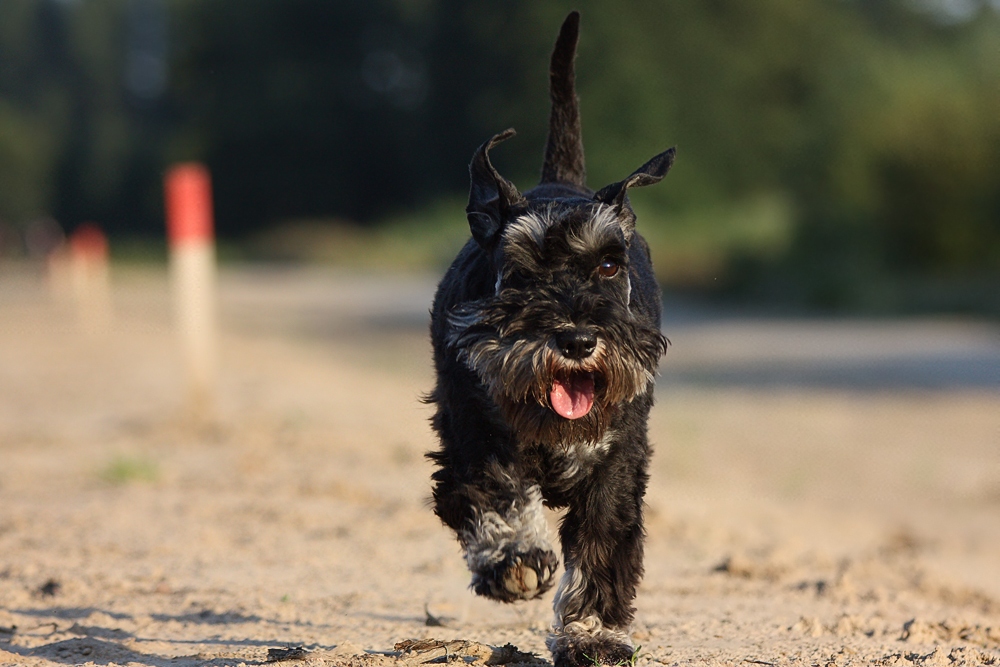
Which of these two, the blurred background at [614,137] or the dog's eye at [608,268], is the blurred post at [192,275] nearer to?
the dog's eye at [608,268]

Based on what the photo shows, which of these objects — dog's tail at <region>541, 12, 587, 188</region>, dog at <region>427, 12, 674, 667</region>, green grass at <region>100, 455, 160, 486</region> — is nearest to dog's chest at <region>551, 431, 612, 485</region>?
dog at <region>427, 12, 674, 667</region>

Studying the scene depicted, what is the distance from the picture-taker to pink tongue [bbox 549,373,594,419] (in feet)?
12.5

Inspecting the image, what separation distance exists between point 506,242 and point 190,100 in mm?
69929

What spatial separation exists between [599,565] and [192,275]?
6.56m

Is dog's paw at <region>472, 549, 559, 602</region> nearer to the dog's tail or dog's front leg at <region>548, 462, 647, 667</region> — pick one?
dog's front leg at <region>548, 462, 647, 667</region>

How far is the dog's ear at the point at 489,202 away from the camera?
4.08 m

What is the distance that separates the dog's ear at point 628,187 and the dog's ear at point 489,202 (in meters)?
0.27

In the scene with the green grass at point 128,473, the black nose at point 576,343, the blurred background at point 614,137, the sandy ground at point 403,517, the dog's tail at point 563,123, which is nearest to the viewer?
the black nose at point 576,343

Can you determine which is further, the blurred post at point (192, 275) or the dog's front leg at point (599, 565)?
the blurred post at point (192, 275)

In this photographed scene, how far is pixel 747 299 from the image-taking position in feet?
76.5

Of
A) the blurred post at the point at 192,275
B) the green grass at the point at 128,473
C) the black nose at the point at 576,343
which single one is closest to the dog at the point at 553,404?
the black nose at the point at 576,343

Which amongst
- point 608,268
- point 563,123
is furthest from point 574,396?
point 563,123

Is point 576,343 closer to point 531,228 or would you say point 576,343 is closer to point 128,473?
point 531,228

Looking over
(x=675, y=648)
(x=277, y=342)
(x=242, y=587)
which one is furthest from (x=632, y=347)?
(x=277, y=342)
